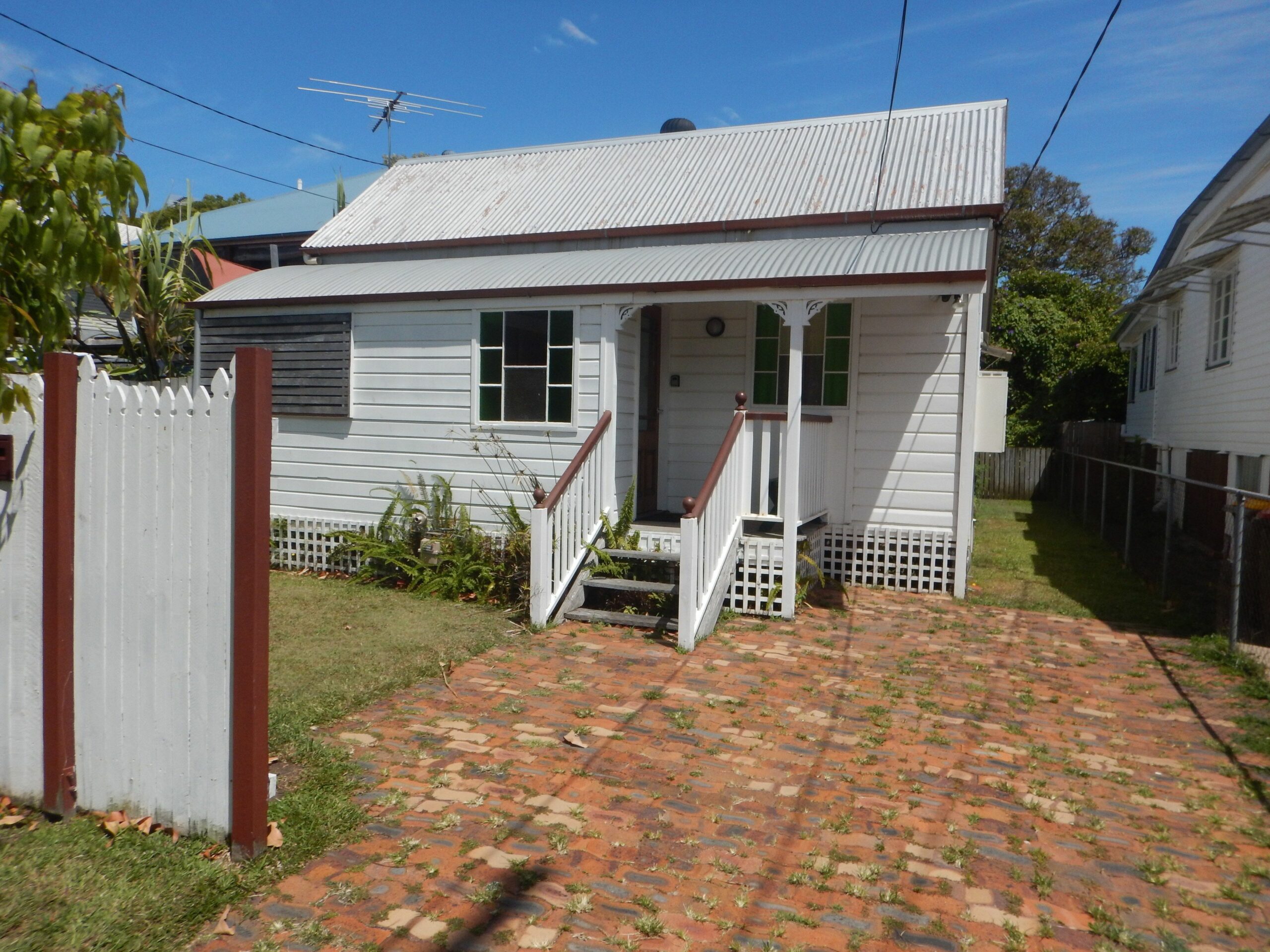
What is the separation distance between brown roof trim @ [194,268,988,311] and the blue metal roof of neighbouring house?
14193 mm

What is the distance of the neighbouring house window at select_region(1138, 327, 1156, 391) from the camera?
18.6 meters

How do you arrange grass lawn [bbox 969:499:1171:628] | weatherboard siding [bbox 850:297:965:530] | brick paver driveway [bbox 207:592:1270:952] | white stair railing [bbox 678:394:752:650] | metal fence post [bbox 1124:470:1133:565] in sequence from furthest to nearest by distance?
metal fence post [bbox 1124:470:1133:565] < weatherboard siding [bbox 850:297:965:530] < grass lawn [bbox 969:499:1171:628] < white stair railing [bbox 678:394:752:650] < brick paver driveway [bbox 207:592:1270:952]

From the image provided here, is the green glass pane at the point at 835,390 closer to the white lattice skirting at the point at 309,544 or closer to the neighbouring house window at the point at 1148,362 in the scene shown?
the white lattice skirting at the point at 309,544

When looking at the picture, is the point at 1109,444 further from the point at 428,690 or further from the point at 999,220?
the point at 428,690

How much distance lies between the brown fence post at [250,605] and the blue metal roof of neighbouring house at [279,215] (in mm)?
21329

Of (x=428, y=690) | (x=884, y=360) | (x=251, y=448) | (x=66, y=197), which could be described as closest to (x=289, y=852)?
(x=251, y=448)

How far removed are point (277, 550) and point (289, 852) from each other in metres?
7.45

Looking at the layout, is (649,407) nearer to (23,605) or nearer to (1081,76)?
(1081,76)

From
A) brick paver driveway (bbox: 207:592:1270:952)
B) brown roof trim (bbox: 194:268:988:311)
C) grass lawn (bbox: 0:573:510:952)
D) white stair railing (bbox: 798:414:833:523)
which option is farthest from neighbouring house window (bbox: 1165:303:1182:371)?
grass lawn (bbox: 0:573:510:952)

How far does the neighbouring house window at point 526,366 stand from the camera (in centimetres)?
905

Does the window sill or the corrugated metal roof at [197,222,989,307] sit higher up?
the corrugated metal roof at [197,222,989,307]

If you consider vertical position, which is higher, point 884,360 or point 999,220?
point 999,220

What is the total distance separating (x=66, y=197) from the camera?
10.1 ft

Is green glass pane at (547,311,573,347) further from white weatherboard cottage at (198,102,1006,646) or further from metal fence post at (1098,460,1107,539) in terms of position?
metal fence post at (1098,460,1107,539)
